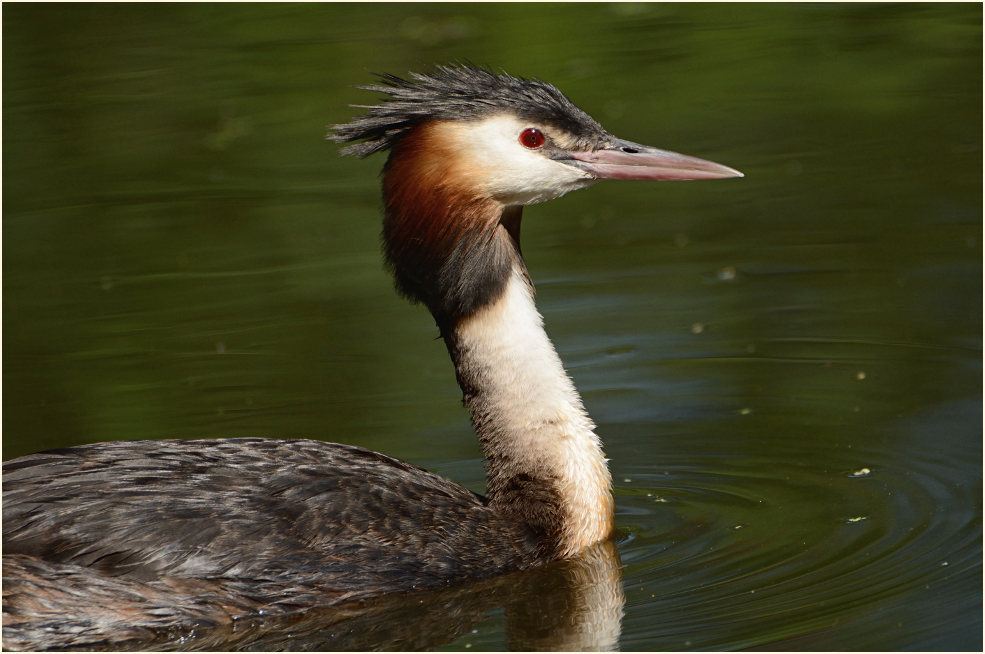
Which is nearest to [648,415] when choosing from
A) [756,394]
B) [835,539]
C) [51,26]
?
[756,394]

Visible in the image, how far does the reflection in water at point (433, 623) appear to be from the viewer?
570cm

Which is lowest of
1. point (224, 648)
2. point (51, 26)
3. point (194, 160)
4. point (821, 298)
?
point (224, 648)

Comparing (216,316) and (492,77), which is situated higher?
(492,77)

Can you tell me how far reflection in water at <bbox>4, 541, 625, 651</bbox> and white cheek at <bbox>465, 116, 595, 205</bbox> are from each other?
1.64 m

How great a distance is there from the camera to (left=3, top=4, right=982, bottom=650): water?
6340 millimetres

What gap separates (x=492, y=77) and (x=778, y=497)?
2.22 metres

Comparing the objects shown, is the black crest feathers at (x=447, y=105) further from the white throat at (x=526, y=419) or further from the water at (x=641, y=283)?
the water at (x=641, y=283)

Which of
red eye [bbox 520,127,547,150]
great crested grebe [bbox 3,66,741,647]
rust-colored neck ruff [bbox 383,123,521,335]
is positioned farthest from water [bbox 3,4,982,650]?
red eye [bbox 520,127,547,150]

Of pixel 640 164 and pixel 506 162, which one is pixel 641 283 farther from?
pixel 506 162

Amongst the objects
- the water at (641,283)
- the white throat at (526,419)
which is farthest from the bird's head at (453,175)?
the water at (641,283)

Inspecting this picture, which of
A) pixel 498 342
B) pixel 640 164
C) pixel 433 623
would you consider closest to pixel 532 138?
pixel 640 164

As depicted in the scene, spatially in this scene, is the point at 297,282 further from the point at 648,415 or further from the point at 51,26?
the point at 51,26

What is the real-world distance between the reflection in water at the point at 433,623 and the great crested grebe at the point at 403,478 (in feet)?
0.19

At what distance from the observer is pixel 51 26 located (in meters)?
16.3
